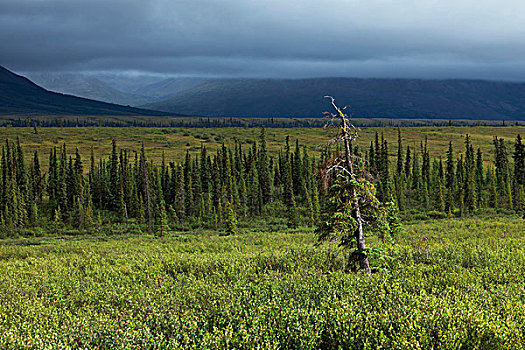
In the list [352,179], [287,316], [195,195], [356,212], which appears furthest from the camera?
[195,195]

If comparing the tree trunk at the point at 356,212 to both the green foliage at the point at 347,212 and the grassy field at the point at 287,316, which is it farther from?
the grassy field at the point at 287,316

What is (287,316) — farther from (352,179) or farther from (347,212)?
(352,179)

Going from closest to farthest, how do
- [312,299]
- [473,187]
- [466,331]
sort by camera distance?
[466,331] → [312,299] → [473,187]

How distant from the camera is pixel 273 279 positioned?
44.2 feet

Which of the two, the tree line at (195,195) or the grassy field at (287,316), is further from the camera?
the tree line at (195,195)

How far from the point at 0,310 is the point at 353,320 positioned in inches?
396

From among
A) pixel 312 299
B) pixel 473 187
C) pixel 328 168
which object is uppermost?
pixel 328 168

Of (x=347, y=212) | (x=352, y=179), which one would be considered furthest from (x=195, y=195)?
(x=352, y=179)

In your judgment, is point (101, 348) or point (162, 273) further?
point (162, 273)

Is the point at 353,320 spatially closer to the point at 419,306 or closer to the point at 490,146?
the point at 419,306

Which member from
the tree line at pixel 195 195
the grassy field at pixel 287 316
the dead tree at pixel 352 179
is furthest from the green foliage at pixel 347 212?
the tree line at pixel 195 195

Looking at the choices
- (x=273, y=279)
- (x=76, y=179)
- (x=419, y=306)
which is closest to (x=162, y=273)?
(x=273, y=279)

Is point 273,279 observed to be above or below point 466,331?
below

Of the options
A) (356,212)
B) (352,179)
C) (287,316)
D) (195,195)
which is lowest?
(195,195)
